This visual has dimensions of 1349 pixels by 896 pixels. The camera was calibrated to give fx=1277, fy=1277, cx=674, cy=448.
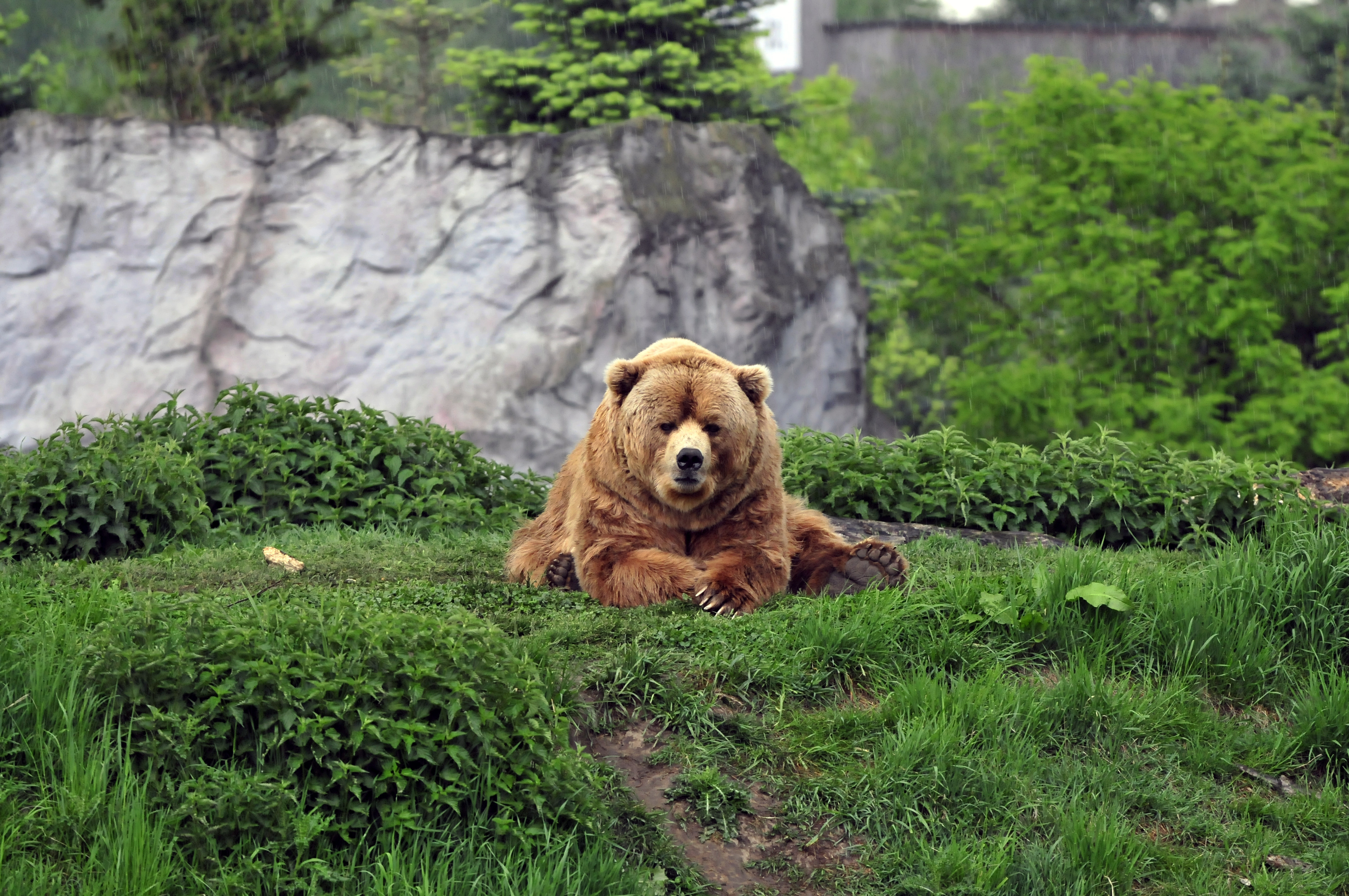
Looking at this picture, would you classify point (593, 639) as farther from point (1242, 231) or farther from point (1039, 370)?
point (1242, 231)

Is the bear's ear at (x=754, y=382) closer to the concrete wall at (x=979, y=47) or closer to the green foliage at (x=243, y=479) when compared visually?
the green foliage at (x=243, y=479)

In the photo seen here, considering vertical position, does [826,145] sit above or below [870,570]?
above

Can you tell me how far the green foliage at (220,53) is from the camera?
37.7 feet

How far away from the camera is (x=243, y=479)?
21.9ft

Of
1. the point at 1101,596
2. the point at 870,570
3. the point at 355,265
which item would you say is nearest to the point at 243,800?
the point at 870,570

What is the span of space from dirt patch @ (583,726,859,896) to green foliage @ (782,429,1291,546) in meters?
3.32

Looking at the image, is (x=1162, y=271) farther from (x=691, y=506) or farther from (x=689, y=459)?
(x=689, y=459)

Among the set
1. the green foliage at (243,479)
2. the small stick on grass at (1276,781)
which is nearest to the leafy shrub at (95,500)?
the green foliage at (243,479)

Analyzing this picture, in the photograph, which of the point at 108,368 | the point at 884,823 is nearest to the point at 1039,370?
the point at 108,368

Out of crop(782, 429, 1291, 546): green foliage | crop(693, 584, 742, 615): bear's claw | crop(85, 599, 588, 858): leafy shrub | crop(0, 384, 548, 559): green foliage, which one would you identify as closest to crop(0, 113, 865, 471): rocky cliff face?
crop(0, 384, 548, 559): green foliage

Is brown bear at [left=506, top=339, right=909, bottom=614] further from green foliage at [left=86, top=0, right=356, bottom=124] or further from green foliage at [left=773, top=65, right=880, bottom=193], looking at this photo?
green foliage at [left=773, top=65, right=880, bottom=193]

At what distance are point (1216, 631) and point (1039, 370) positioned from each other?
314 inches

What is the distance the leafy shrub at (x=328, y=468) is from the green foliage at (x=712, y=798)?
339cm

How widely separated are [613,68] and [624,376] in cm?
864
